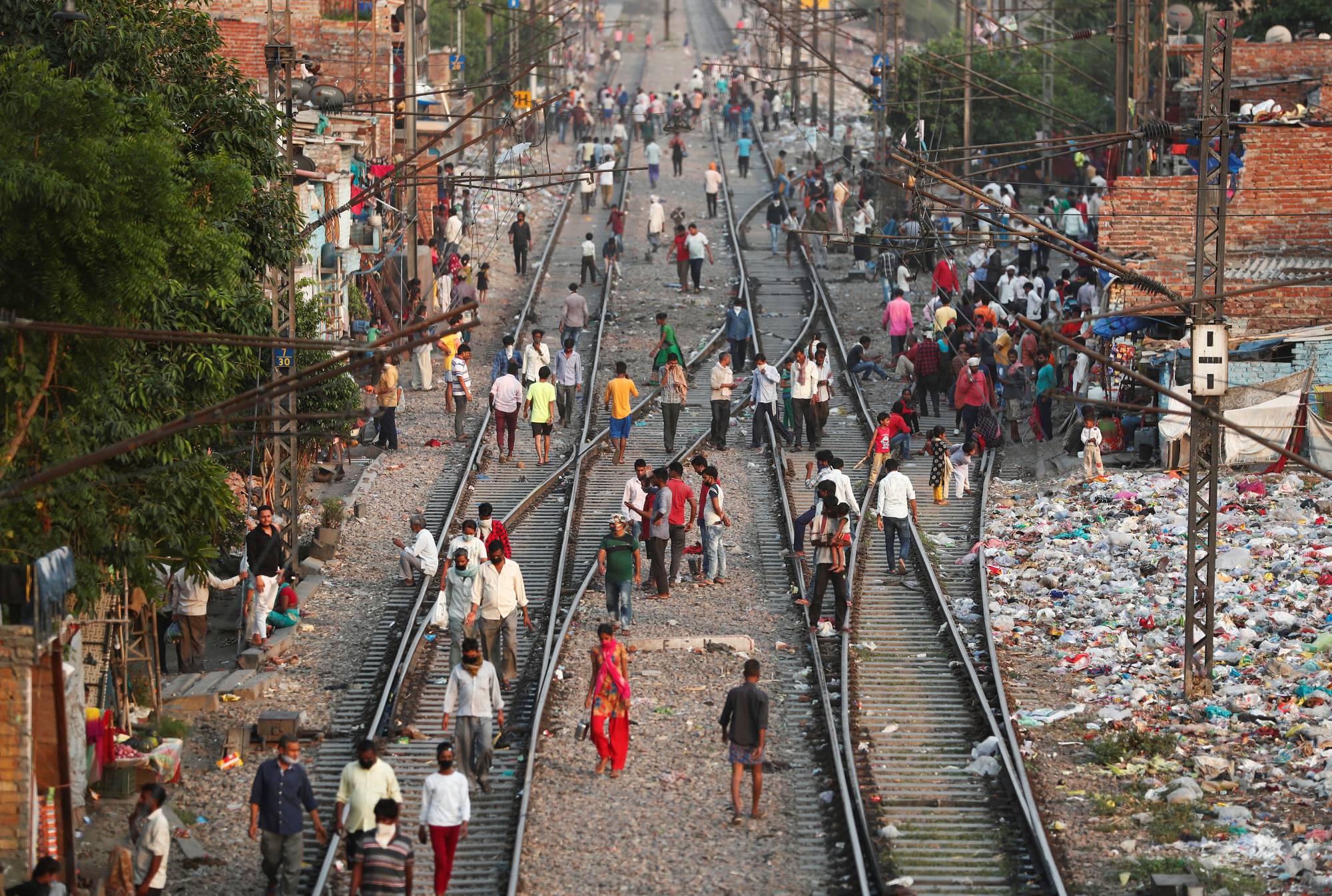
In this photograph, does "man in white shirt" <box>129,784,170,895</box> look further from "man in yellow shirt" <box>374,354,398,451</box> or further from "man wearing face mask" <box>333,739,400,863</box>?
"man in yellow shirt" <box>374,354,398,451</box>

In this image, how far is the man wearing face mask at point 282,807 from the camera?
494 inches

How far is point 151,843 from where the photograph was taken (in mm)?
12391

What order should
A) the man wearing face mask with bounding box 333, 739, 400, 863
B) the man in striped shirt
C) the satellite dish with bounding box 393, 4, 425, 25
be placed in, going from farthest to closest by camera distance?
the satellite dish with bounding box 393, 4, 425, 25
the man in striped shirt
the man wearing face mask with bounding box 333, 739, 400, 863

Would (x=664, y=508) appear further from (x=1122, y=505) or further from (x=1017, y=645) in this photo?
(x=1122, y=505)

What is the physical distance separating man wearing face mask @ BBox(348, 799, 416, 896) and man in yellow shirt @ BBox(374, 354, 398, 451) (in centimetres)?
1226

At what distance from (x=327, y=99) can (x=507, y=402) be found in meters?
7.37

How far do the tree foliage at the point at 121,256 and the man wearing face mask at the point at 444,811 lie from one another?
337 cm

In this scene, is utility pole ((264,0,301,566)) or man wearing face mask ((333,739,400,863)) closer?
man wearing face mask ((333,739,400,863))

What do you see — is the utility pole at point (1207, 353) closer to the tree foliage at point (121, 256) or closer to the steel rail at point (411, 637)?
the steel rail at point (411, 637)

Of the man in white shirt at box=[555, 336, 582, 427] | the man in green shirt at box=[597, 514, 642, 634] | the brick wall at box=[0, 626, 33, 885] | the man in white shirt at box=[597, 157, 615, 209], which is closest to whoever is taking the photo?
the brick wall at box=[0, 626, 33, 885]

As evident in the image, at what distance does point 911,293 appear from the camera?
36188 mm

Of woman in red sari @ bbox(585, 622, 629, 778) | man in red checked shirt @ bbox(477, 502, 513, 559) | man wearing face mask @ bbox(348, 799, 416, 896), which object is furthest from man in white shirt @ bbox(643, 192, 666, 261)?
man wearing face mask @ bbox(348, 799, 416, 896)

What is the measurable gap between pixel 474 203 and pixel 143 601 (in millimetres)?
29061

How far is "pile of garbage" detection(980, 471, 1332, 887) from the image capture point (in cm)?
1462
